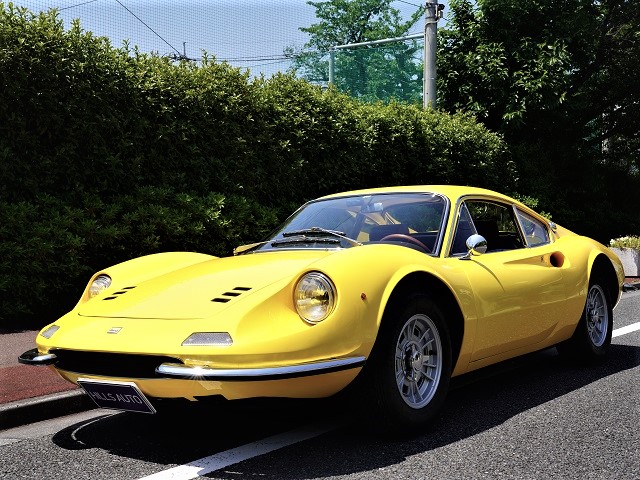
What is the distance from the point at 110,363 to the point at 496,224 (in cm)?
310

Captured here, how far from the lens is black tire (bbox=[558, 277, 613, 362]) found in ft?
19.9

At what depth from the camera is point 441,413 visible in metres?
4.80

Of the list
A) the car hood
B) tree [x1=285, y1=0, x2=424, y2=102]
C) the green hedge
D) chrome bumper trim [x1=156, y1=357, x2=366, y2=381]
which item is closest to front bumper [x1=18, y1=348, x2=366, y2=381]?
chrome bumper trim [x1=156, y1=357, x2=366, y2=381]

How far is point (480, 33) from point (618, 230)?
20.2 feet

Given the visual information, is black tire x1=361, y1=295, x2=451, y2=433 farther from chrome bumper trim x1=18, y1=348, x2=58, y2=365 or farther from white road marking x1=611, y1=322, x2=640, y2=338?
white road marking x1=611, y1=322, x2=640, y2=338

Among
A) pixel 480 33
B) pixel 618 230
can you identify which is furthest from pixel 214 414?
pixel 618 230

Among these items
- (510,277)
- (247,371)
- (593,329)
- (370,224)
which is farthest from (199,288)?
(593,329)

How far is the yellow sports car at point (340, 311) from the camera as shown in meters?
3.76

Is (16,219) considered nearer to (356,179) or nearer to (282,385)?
(282,385)

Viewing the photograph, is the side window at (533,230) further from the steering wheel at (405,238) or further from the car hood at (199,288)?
the car hood at (199,288)

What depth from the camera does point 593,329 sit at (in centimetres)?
630

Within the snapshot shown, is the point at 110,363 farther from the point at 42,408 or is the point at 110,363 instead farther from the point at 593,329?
the point at 593,329

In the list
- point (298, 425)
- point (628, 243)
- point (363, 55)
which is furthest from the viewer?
point (363, 55)


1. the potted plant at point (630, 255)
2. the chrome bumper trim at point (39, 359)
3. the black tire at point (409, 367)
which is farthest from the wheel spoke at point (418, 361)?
the potted plant at point (630, 255)
